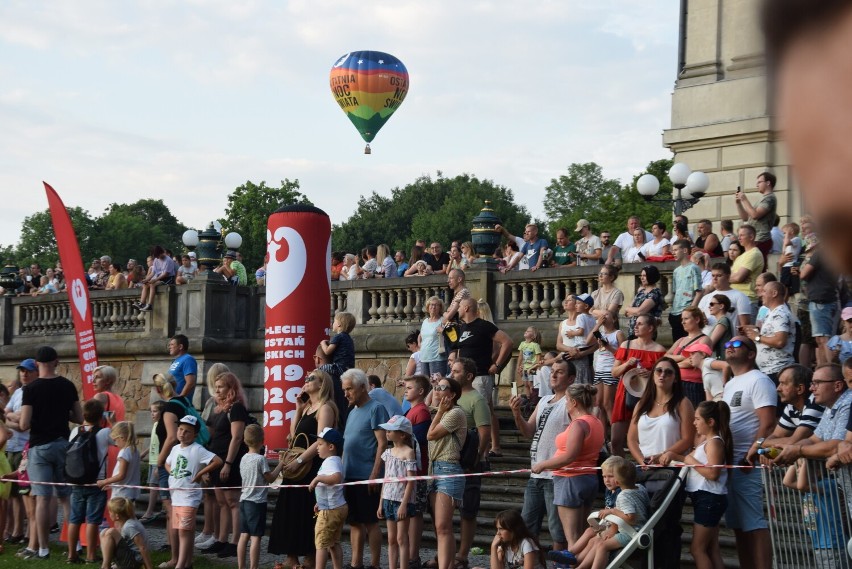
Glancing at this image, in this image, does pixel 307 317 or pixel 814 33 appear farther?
pixel 307 317

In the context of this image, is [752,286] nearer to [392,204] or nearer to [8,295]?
[8,295]

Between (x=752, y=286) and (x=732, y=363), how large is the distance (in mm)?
4282

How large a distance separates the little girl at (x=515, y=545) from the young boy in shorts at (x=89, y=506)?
490 cm

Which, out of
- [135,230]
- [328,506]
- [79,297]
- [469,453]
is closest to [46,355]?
[79,297]

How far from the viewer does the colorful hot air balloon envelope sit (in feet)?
109

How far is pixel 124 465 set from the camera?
12.2 m

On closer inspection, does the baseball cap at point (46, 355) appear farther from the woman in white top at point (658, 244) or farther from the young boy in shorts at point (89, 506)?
the woman in white top at point (658, 244)

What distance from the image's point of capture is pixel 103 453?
A: 12.7m

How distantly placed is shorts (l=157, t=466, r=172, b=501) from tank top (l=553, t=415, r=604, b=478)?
4.24 m

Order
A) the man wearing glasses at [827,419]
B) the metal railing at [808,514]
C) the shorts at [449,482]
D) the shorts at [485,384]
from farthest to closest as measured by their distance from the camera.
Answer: the shorts at [485,384], the shorts at [449,482], the man wearing glasses at [827,419], the metal railing at [808,514]

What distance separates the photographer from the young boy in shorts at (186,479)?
460 inches

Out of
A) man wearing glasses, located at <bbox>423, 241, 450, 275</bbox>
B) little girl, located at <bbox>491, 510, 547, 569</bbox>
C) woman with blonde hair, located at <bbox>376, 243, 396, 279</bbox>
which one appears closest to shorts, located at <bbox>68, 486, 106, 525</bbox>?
little girl, located at <bbox>491, 510, 547, 569</bbox>

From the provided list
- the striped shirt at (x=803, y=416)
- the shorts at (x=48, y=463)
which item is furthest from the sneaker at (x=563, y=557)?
the shorts at (x=48, y=463)

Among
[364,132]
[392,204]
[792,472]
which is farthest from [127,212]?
[792,472]
